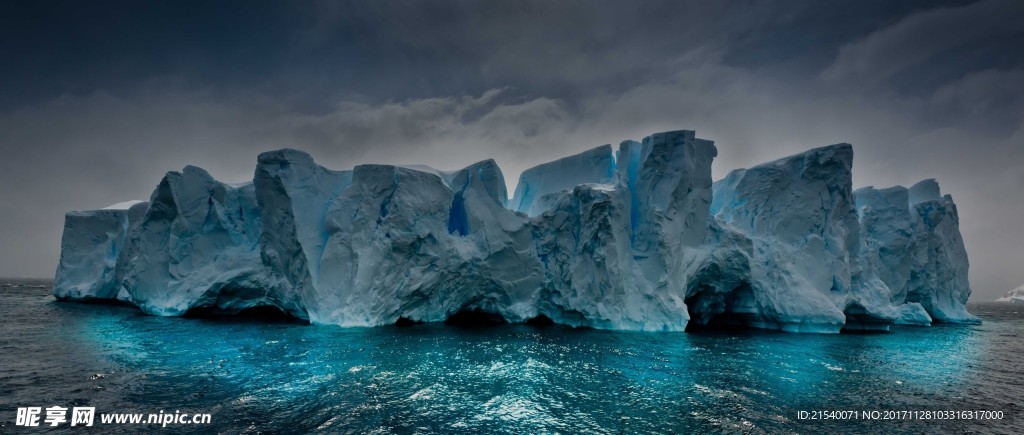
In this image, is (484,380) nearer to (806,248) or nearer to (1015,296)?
(806,248)

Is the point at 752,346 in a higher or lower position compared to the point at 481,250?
lower

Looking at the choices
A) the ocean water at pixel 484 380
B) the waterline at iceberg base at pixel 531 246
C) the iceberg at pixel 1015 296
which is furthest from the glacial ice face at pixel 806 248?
the iceberg at pixel 1015 296

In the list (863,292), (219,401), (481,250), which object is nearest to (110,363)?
(219,401)

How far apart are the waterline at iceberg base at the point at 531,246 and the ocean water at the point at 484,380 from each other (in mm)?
2828

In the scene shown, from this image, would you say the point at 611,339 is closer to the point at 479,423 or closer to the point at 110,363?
the point at 479,423

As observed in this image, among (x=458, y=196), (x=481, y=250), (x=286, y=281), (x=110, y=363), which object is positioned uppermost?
(x=458, y=196)

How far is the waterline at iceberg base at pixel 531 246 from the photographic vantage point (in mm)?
19578

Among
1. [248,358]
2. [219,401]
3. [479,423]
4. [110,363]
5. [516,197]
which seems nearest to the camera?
[479,423]

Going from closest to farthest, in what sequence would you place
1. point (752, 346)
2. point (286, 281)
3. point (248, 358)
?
1. point (248, 358)
2. point (752, 346)
3. point (286, 281)

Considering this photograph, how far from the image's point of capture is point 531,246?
21.6m

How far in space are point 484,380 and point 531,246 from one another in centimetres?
1171

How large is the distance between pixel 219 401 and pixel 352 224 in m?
12.2

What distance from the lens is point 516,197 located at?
28.5 metres

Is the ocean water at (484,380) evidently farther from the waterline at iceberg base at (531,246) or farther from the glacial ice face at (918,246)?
the glacial ice face at (918,246)
